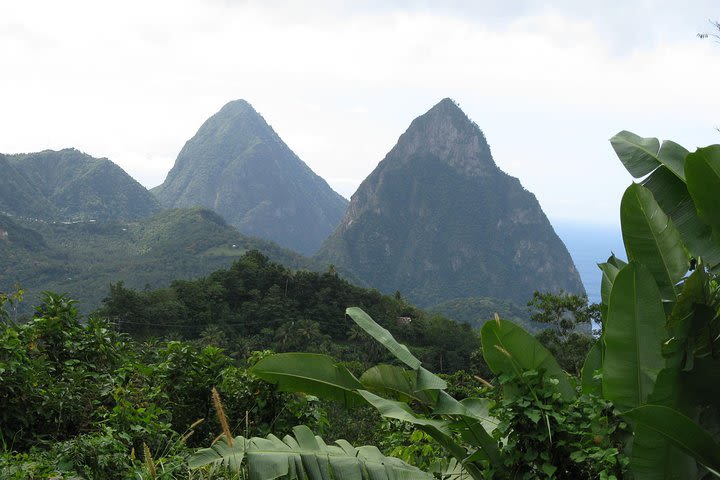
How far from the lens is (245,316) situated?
43219mm

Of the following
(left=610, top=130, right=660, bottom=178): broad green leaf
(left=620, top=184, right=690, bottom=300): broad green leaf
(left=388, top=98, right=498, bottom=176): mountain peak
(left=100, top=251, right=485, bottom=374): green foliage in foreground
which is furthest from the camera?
(left=388, top=98, right=498, bottom=176): mountain peak

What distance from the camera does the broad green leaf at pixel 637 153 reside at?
4168 mm

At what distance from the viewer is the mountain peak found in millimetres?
148625

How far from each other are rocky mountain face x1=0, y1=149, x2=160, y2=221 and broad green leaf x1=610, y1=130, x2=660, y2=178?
131 m

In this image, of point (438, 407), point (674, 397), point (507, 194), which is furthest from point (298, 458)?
point (507, 194)

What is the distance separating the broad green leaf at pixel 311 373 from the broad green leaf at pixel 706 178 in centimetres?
216

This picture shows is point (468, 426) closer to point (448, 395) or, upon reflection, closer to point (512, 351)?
point (448, 395)

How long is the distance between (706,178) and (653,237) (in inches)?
16.0

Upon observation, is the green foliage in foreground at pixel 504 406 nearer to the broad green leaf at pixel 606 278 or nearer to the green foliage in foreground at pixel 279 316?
the broad green leaf at pixel 606 278

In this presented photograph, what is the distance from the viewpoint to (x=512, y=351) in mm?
3432

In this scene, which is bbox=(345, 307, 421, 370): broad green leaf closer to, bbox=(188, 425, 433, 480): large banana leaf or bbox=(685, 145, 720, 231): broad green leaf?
bbox=(188, 425, 433, 480): large banana leaf

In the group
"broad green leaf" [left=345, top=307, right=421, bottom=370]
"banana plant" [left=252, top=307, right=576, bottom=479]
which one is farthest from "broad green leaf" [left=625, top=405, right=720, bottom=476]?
"broad green leaf" [left=345, top=307, right=421, bottom=370]

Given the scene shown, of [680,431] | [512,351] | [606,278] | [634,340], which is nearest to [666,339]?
[634,340]

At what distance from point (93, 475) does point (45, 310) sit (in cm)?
222
